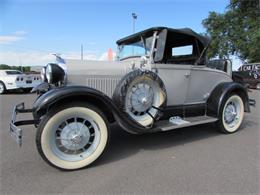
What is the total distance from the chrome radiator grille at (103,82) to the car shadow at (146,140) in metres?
0.96

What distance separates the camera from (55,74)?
10.8ft

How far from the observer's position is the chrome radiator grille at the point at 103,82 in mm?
3637

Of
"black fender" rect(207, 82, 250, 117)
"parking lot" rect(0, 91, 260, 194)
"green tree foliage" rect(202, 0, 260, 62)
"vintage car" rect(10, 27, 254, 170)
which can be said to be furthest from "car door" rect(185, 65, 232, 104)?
"green tree foliage" rect(202, 0, 260, 62)

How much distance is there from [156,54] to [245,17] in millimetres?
23836

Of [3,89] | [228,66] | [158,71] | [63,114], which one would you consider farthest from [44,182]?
[3,89]

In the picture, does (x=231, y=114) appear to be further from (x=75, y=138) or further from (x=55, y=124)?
(x=55, y=124)

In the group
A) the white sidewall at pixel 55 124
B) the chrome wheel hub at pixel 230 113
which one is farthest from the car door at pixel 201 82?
the white sidewall at pixel 55 124

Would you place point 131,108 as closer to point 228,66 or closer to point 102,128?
point 102,128

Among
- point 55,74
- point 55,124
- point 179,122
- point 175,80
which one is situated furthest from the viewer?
point 175,80

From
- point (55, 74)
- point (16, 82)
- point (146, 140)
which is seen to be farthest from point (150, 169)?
point (16, 82)

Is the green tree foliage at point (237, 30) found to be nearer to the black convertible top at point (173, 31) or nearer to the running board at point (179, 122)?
the black convertible top at point (173, 31)

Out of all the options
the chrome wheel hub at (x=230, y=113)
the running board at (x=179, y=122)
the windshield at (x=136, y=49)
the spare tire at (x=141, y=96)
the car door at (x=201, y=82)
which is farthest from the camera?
the chrome wheel hub at (x=230, y=113)

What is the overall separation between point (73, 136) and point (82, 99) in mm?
510

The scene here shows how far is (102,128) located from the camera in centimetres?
316
